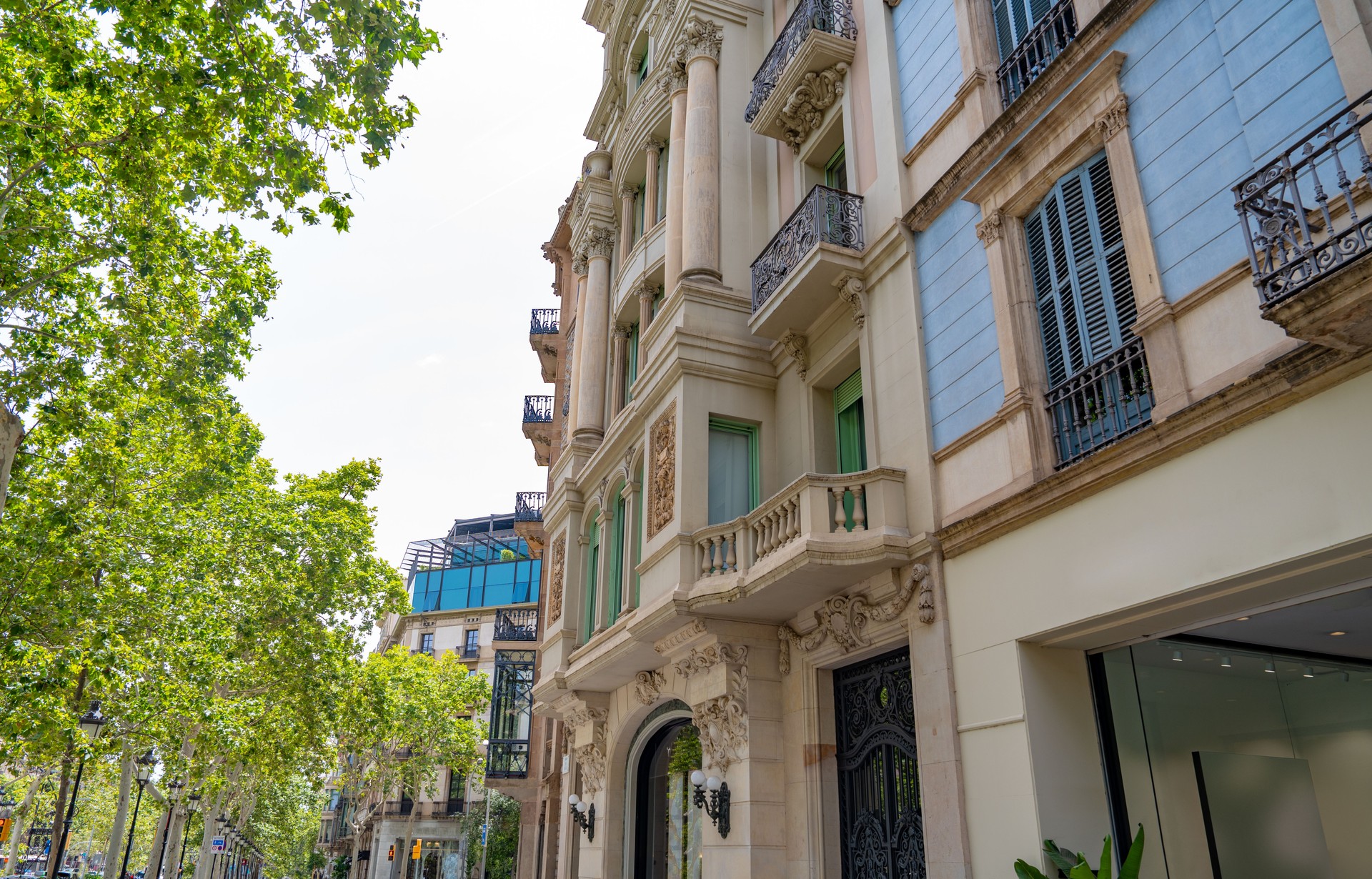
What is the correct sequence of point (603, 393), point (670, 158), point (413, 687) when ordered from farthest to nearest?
point (413, 687), point (603, 393), point (670, 158)

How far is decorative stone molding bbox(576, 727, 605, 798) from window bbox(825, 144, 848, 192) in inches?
393

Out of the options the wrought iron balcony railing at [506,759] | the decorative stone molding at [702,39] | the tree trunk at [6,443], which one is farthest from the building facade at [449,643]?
the tree trunk at [6,443]

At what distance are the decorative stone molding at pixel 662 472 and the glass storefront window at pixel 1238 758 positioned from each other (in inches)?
239

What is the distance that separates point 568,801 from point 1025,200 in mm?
13362

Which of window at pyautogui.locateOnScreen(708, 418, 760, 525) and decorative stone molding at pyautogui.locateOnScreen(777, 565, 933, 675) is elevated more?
window at pyautogui.locateOnScreen(708, 418, 760, 525)

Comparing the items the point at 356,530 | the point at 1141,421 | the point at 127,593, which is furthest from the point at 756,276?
the point at 356,530

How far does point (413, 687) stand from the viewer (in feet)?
128

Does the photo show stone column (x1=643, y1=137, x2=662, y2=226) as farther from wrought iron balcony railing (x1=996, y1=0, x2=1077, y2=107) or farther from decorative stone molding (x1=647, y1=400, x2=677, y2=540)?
wrought iron balcony railing (x1=996, y1=0, x2=1077, y2=107)

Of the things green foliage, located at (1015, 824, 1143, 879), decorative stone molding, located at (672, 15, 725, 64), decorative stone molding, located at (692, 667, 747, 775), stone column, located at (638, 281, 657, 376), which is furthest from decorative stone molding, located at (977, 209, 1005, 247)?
stone column, located at (638, 281, 657, 376)

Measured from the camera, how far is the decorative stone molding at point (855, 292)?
11.5 m

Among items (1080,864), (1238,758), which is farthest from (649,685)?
(1080,864)

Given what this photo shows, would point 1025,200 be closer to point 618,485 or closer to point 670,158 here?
point 670,158

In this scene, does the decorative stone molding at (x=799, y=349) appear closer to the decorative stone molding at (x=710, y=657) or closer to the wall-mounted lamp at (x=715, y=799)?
the decorative stone molding at (x=710, y=657)

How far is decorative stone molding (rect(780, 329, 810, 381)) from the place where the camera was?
12867 mm
